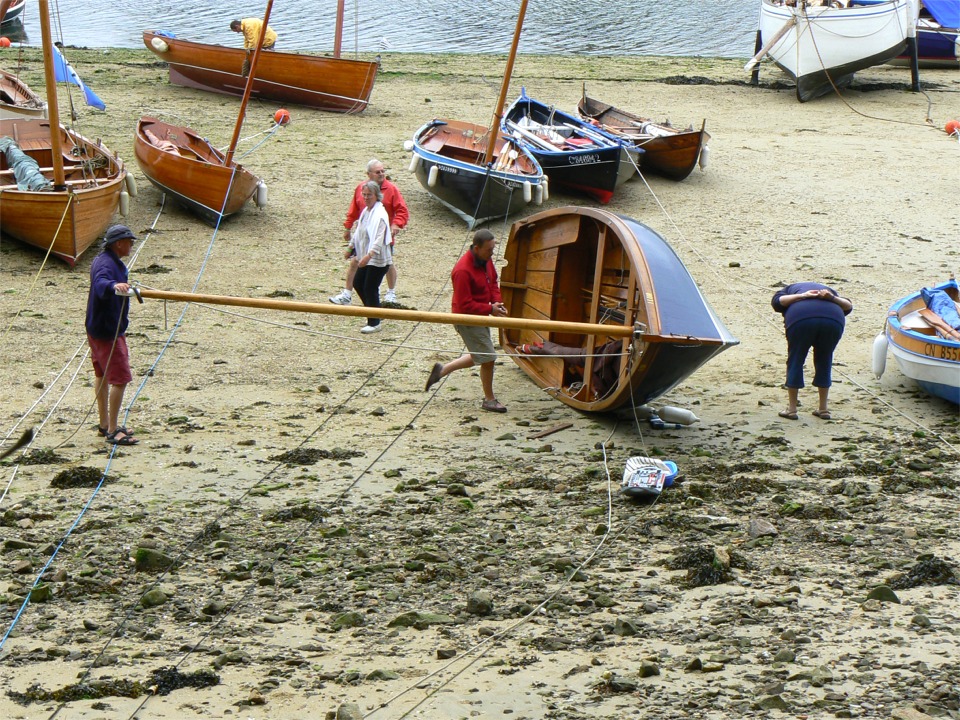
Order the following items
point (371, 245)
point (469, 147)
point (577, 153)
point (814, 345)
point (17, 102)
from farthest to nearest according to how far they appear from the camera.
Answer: point (469, 147), point (17, 102), point (577, 153), point (371, 245), point (814, 345)

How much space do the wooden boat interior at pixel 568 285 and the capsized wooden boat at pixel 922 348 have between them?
2.63 meters

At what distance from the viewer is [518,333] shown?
471 inches

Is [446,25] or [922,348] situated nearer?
[922,348]

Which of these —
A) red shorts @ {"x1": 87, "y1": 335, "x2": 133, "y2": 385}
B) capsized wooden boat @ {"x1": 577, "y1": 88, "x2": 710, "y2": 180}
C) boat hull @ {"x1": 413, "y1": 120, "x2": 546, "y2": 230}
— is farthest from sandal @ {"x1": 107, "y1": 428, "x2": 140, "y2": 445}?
capsized wooden boat @ {"x1": 577, "y1": 88, "x2": 710, "y2": 180}

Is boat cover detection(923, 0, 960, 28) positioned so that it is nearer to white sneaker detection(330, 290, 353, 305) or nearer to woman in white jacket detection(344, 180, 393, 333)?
white sneaker detection(330, 290, 353, 305)

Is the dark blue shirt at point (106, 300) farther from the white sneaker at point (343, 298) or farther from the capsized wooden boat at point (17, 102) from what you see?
the capsized wooden boat at point (17, 102)

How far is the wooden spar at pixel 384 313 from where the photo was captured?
840cm

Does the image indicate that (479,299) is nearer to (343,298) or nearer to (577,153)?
(343,298)

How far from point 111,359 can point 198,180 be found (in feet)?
25.0

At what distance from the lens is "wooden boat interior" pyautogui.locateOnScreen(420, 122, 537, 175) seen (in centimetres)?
1787

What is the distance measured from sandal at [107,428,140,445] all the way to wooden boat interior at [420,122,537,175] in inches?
358

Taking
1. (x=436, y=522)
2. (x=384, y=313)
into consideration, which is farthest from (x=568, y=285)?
(x=436, y=522)

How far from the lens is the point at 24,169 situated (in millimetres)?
14703

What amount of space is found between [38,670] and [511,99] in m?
20.4
